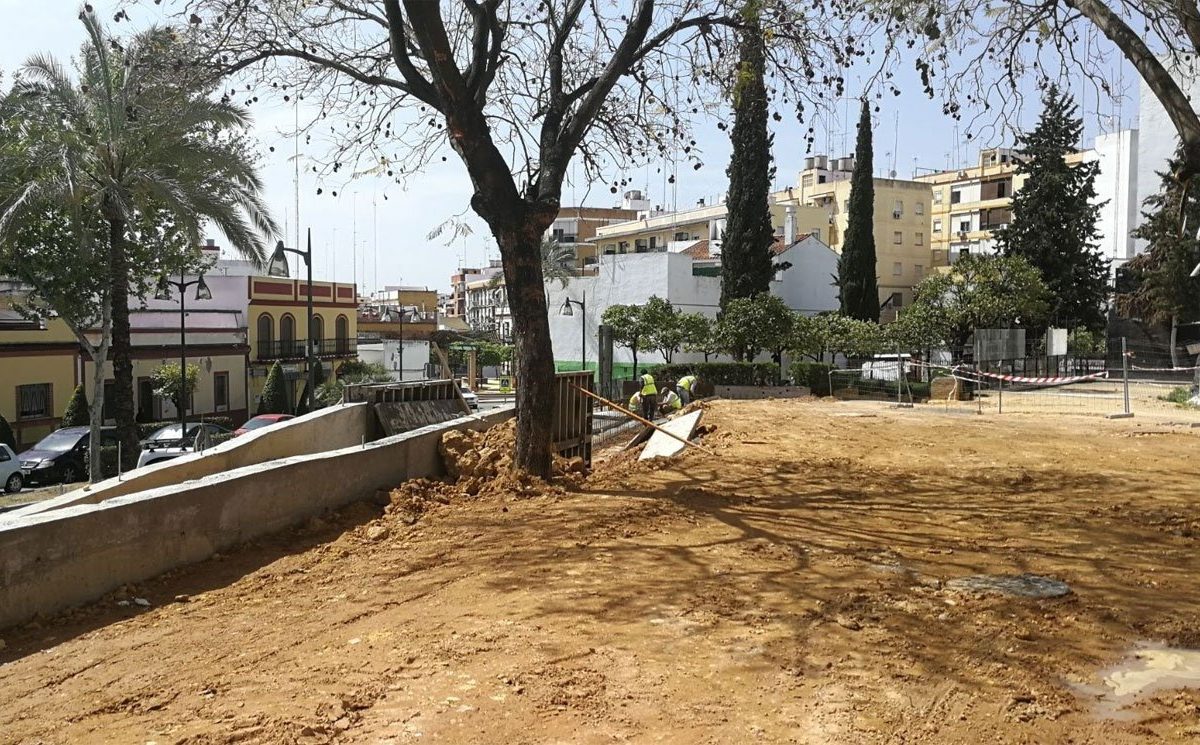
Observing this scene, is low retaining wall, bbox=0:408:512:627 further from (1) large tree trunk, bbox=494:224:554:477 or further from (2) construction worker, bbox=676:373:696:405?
(2) construction worker, bbox=676:373:696:405

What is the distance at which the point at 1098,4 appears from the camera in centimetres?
739

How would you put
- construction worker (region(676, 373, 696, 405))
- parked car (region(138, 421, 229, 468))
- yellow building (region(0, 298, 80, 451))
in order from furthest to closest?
yellow building (region(0, 298, 80, 451)), construction worker (region(676, 373, 696, 405)), parked car (region(138, 421, 229, 468))

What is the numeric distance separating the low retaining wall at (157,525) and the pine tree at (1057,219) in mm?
39979

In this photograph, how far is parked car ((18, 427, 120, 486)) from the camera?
2162 centimetres

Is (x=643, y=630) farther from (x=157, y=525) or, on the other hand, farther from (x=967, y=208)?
(x=967, y=208)

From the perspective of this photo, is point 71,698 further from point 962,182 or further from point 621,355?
point 962,182

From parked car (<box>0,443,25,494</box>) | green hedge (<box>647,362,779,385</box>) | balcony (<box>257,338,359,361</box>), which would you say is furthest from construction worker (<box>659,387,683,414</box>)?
balcony (<box>257,338,359,361</box>)

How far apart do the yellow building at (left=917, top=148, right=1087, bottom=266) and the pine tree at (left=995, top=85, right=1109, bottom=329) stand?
712 inches

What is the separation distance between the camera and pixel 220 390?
4016 centimetres

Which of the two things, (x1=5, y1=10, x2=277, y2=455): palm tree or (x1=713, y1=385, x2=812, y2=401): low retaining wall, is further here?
(x1=713, y1=385, x2=812, y2=401): low retaining wall

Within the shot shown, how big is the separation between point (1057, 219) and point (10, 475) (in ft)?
134

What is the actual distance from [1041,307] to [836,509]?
31.0 m

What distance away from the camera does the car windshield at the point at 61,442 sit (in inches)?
892

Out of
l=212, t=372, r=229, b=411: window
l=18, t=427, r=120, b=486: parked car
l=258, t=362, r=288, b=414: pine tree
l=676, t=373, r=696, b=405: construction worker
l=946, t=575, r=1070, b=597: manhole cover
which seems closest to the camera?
l=946, t=575, r=1070, b=597: manhole cover
